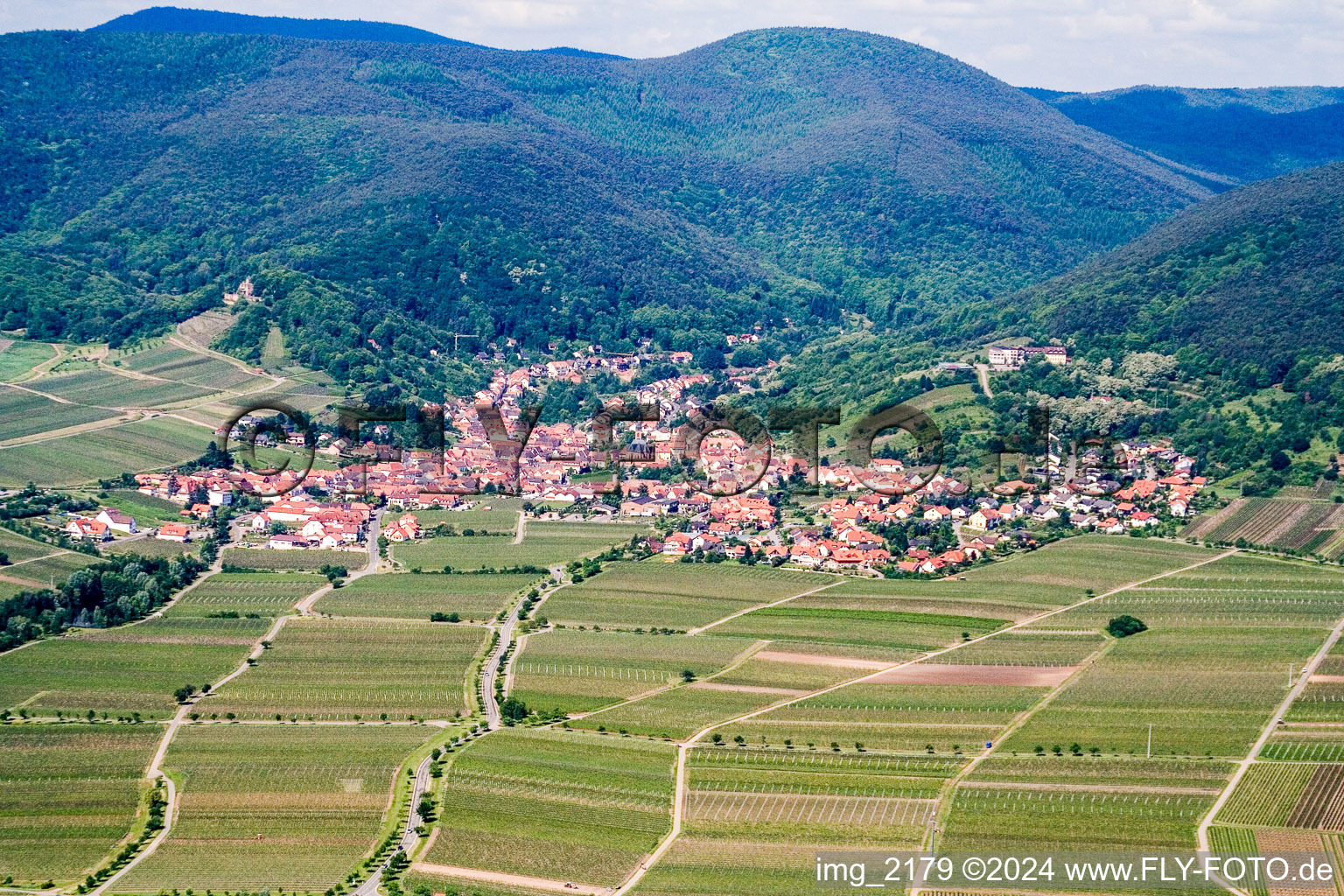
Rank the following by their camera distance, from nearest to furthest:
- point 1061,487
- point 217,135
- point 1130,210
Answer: point 1061,487, point 217,135, point 1130,210

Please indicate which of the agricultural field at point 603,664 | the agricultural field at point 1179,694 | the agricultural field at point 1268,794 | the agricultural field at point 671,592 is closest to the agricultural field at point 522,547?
the agricultural field at point 671,592

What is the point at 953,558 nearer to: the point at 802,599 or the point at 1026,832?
the point at 802,599

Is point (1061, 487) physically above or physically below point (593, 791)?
above

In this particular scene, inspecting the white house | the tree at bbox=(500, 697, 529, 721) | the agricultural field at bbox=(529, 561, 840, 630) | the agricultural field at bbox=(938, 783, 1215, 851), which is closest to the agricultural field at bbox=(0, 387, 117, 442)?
the white house

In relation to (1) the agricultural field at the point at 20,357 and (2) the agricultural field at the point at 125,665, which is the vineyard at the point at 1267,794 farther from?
(1) the agricultural field at the point at 20,357

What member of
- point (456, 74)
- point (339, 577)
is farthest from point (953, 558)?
point (456, 74)

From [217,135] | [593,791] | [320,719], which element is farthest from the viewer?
[217,135]
